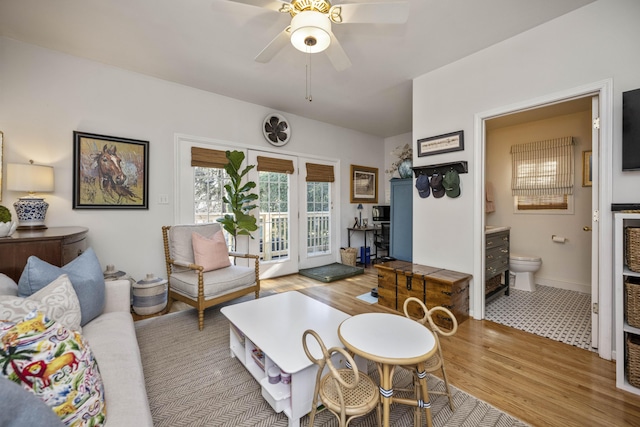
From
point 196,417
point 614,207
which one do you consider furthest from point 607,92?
point 196,417

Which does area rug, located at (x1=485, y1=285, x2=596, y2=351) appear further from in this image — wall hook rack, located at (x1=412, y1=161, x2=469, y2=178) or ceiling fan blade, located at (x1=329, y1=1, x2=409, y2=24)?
ceiling fan blade, located at (x1=329, y1=1, x2=409, y2=24)

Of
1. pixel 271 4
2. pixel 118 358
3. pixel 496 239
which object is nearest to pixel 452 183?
pixel 496 239

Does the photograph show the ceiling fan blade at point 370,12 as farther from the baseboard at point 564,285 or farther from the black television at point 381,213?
the baseboard at point 564,285

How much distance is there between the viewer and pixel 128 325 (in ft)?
5.42

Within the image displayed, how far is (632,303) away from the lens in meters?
→ 1.59

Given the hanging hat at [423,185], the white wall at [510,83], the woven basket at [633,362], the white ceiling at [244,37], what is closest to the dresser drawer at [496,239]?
the white wall at [510,83]

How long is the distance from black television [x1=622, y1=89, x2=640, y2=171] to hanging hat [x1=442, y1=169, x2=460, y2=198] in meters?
1.14

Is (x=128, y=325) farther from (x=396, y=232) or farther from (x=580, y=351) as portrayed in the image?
(x=396, y=232)

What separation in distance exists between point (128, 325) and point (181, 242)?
1.34 metres

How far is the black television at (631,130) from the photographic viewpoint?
5.77 ft

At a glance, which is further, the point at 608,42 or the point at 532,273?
the point at 532,273

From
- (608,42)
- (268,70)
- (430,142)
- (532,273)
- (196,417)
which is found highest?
(268,70)

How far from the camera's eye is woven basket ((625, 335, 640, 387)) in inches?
61.8

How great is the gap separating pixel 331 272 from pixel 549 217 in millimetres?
3220
